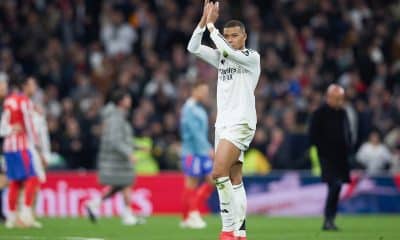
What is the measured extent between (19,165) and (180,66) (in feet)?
35.3

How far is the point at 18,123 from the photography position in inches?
748

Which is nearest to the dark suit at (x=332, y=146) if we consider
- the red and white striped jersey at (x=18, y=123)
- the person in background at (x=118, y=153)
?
Result: the person in background at (x=118, y=153)

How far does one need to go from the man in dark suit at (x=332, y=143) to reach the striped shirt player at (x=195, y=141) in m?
2.11

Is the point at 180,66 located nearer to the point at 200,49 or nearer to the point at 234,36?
the point at 200,49

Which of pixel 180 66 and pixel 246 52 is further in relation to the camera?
pixel 180 66

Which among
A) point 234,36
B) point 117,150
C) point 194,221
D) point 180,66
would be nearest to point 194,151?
point 194,221

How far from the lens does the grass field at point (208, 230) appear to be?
16688mm

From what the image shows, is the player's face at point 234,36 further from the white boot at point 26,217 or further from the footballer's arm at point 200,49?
the white boot at point 26,217

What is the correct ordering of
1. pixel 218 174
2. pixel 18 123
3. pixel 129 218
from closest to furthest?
pixel 218 174
pixel 18 123
pixel 129 218

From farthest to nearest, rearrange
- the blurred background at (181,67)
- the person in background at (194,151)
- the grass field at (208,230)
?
1. the blurred background at (181,67)
2. the person in background at (194,151)
3. the grass field at (208,230)

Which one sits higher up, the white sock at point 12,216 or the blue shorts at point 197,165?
the blue shorts at point 197,165

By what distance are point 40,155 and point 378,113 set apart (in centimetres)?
993

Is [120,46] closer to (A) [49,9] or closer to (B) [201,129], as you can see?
(A) [49,9]

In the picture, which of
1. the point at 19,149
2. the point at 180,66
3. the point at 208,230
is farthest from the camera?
the point at 180,66
